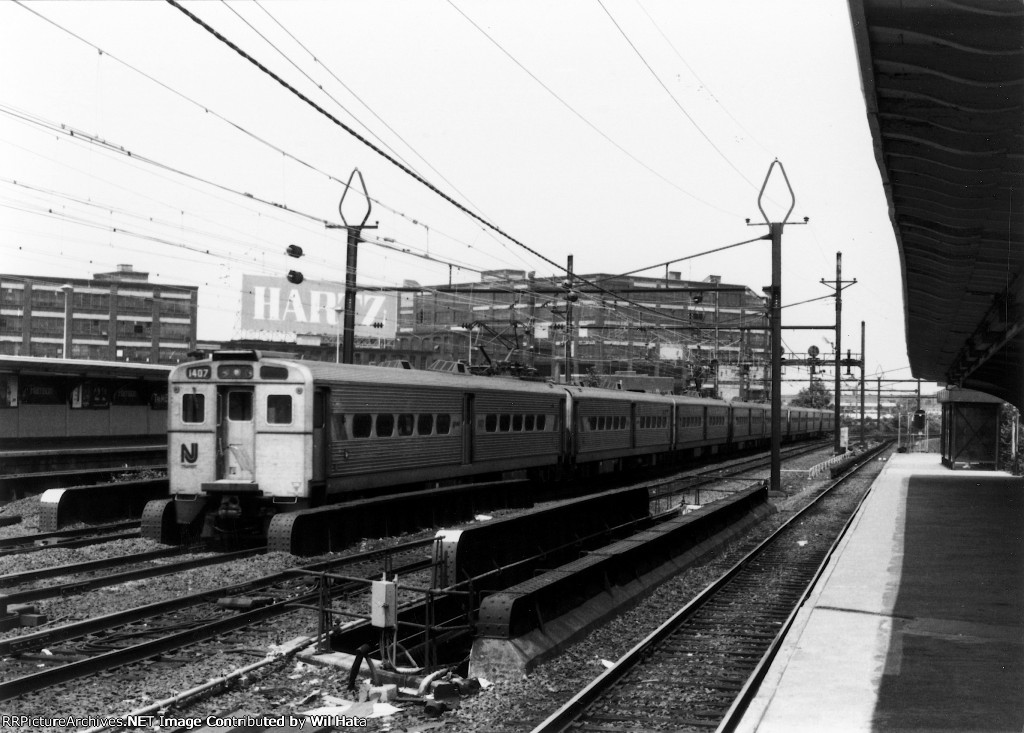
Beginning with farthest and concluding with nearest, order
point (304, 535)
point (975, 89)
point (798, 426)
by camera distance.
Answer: point (798, 426), point (304, 535), point (975, 89)

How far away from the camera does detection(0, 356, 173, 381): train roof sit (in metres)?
24.8

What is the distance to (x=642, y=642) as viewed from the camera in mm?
10109

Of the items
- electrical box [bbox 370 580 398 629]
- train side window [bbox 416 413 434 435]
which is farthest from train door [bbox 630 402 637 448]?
electrical box [bbox 370 580 398 629]

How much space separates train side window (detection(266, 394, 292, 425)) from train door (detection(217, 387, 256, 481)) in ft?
1.12

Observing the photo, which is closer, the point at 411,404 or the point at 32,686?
the point at 32,686

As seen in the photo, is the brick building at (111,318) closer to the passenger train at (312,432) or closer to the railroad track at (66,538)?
the passenger train at (312,432)

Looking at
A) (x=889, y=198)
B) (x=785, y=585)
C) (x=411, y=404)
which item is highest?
(x=889, y=198)

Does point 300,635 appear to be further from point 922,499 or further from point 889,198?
point 922,499

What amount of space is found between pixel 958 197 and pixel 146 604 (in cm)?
945

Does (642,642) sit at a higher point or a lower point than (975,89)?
lower

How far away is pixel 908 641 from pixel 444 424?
10.2 meters

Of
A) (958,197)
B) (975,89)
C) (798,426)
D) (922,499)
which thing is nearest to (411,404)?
(958,197)

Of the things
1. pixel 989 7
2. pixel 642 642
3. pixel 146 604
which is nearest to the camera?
pixel 989 7

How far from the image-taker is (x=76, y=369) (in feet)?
85.6
